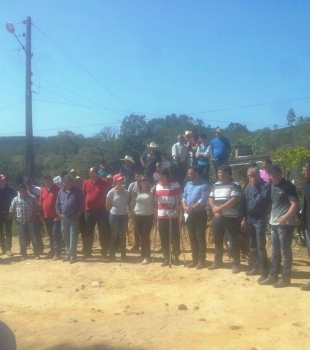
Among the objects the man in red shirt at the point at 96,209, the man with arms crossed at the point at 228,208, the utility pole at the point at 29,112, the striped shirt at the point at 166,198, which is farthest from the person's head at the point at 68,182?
the utility pole at the point at 29,112

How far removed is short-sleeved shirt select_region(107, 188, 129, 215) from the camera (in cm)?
1010

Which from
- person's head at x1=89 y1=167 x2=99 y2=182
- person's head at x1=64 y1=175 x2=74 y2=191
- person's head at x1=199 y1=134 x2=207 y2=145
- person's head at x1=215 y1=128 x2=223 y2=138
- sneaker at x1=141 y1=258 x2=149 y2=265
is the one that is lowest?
sneaker at x1=141 y1=258 x2=149 y2=265

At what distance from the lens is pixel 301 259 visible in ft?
31.1

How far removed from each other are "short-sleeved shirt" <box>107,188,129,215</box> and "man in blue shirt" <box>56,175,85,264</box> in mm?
746

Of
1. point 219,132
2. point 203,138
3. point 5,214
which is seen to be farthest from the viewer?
point 203,138

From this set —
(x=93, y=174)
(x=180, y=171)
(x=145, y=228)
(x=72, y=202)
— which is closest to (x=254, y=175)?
(x=145, y=228)

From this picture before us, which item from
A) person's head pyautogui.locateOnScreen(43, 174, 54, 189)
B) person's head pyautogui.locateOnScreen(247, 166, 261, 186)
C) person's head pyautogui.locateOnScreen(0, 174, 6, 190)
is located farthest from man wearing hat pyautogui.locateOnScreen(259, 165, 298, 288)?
person's head pyautogui.locateOnScreen(0, 174, 6, 190)

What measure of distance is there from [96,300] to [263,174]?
15.1 ft

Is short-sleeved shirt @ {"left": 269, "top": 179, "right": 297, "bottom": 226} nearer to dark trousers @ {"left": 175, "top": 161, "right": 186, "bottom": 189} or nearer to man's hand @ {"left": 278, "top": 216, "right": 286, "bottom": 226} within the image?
man's hand @ {"left": 278, "top": 216, "right": 286, "bottom": 226}

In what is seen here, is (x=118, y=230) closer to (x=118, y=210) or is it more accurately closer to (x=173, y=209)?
(x=118, y=210)

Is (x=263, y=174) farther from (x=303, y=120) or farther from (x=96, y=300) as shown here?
(x=303, y=120)

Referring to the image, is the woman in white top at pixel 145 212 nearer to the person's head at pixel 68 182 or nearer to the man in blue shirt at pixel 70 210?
the man in blue shirt at pixel 70 210

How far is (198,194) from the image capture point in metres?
9.00

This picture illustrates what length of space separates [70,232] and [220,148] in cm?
494
